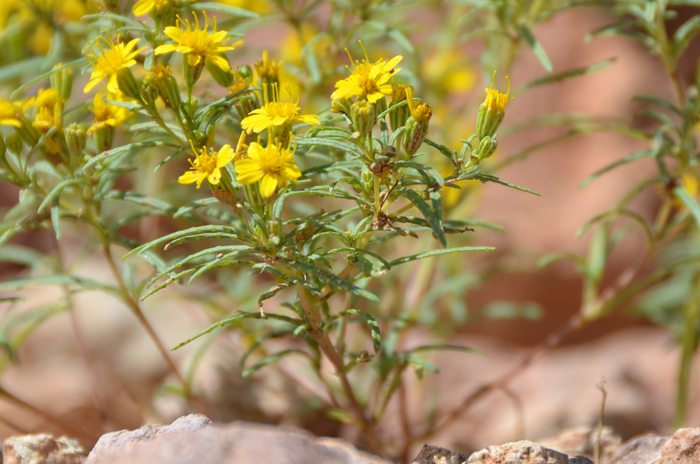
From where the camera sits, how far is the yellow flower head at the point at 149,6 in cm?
114

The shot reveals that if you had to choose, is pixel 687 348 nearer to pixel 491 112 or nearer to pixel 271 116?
pixel 491 112

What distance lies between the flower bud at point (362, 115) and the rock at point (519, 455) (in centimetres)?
66

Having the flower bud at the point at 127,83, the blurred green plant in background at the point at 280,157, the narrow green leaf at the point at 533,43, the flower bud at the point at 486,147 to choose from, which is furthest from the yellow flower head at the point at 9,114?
the narrow green leaf at the point at 533,43

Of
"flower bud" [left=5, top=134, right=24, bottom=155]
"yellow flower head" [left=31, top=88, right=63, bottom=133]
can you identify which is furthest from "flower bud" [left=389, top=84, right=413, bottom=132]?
"flower bud" [left=5, top=134, right=24, bottom=155]

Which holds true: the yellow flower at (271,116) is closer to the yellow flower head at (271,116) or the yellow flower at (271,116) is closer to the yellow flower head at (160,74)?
the yellow flower head at (271,116)

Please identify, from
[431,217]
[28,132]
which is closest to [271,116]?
[431,217]

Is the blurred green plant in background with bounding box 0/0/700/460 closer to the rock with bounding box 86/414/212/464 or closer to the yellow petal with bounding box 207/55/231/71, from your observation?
the yellow petal with bounding box 207/55/231/71

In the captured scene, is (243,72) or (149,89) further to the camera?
(243,72)

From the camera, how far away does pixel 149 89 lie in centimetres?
107

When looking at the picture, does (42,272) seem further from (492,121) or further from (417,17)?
(417,17)

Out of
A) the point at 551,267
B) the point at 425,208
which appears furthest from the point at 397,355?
the point at 551,267

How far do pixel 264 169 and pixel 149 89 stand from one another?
0.32m

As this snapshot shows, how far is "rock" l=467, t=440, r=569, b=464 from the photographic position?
41.1 inches

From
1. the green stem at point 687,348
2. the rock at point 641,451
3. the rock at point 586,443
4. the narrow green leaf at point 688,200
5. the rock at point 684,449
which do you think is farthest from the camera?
the green stem at point 687,348
